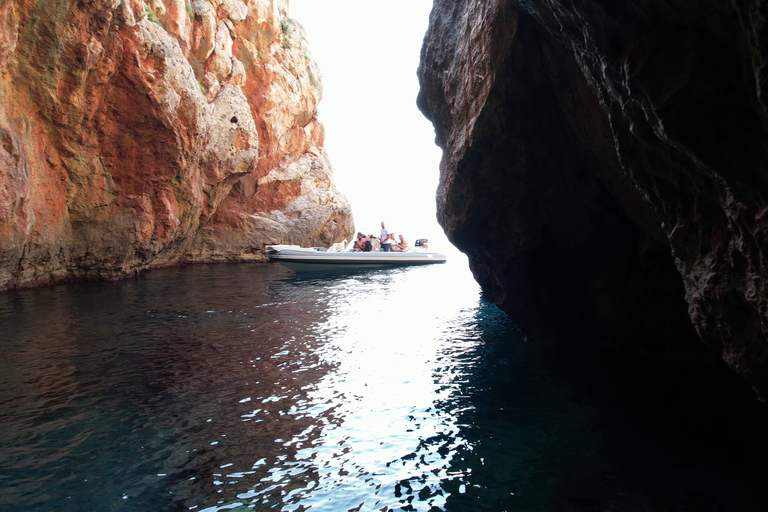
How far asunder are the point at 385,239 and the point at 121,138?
12.8 metres

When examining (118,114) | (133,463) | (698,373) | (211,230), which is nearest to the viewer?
(133,463)

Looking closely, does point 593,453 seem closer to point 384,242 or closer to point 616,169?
point 616,169

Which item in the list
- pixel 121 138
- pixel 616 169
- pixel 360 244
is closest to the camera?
pixel 616 169

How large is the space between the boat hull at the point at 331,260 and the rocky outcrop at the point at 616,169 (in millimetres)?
11755

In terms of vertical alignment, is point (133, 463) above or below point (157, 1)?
below

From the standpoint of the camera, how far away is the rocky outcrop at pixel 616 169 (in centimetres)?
262

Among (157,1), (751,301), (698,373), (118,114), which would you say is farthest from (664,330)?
(157,1)

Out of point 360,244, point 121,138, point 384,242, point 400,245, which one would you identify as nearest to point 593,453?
point 121,138

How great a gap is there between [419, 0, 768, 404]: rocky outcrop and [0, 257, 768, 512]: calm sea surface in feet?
3.53

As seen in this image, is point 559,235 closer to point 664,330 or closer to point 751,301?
point 664,330

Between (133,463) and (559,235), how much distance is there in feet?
17.3

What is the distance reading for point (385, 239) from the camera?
25109mm

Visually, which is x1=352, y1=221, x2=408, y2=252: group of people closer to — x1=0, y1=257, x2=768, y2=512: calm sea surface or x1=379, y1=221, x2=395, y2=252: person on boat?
x1=379, y1=221, x2=395, y2=252: person on boat

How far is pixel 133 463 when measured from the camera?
13.4ft
